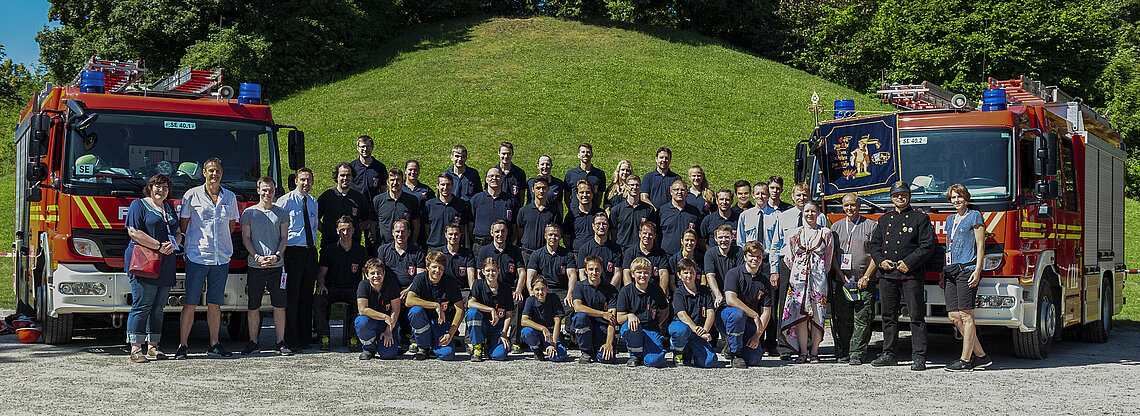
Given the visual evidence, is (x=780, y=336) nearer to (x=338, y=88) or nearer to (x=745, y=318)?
(x=745, y=318)

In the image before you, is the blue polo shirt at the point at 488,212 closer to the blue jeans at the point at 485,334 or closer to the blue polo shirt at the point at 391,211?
the blue polo shirt at the point at 391,211

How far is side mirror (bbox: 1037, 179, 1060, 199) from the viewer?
10.2 metres


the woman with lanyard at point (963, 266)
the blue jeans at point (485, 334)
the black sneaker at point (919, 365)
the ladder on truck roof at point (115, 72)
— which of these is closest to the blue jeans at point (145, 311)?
the blue jeans at point (485, 334)

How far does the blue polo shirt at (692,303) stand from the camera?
10078 millimetres

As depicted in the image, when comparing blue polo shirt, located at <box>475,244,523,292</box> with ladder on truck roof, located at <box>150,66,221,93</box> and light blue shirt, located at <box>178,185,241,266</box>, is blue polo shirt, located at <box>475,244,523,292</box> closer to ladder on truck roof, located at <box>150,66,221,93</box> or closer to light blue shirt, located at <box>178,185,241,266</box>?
light blue shirt, located at <box>178,185,241,266</box>

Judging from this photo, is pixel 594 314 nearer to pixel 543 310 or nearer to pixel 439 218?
pixel 543 310

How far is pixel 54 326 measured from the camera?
10938 mm

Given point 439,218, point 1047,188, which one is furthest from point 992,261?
point 439,218

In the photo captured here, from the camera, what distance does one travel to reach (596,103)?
36.9 metres

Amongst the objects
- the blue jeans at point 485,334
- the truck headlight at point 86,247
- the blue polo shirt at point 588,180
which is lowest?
the blue jeans at point 485,334

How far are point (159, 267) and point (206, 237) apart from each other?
0.53 m

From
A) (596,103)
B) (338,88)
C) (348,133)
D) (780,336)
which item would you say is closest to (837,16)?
(596,103)

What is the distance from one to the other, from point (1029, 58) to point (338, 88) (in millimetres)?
28653

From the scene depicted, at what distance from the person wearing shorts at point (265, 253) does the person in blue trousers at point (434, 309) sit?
1335mm
